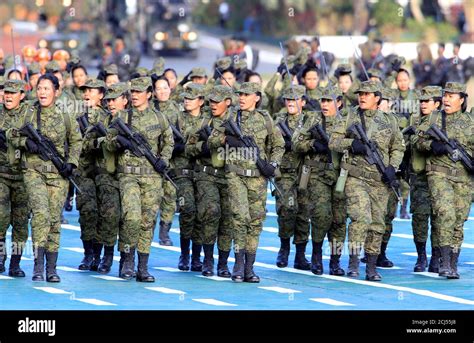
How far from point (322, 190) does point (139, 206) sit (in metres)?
2.30

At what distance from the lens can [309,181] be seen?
20422mm

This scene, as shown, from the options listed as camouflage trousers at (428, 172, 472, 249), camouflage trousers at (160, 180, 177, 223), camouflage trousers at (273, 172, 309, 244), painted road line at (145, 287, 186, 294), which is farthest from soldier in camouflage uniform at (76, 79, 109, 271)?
camouflage trousers at (428, 172, 472, 249)

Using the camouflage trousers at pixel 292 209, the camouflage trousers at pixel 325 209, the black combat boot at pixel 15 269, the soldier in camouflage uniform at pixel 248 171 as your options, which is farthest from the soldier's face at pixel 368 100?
the black combat boot at pixel 15 269

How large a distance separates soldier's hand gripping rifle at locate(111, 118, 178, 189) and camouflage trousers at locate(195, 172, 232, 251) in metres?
1.13

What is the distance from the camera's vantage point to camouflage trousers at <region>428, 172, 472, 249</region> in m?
19.8

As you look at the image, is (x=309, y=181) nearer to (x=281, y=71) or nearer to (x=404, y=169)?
(x=404, y=169)

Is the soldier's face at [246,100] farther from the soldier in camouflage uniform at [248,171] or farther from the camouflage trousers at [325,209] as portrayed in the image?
the camouflage trousers at [325,209]

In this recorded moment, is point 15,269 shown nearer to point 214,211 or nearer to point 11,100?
point 11,100

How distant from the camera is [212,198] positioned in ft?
66.3

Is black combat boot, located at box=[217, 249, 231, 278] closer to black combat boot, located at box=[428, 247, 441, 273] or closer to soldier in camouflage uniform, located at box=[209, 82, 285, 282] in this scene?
soldier in camouflage uniform, located at box=[209, 82, 285, 282]

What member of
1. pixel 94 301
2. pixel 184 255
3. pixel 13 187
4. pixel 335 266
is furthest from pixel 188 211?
pixel 94 301

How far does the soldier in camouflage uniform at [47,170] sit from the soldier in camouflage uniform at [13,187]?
0.25 m
